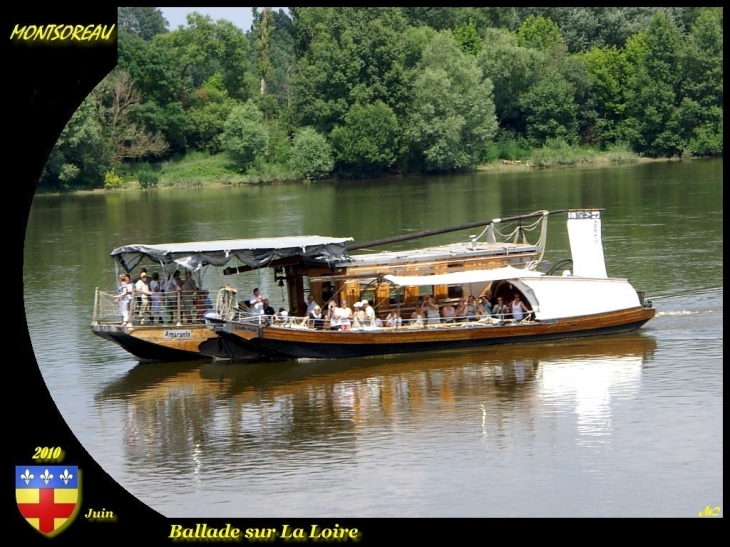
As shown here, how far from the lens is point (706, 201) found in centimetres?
6781

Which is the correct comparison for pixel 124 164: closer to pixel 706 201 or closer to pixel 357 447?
pixel 706 201

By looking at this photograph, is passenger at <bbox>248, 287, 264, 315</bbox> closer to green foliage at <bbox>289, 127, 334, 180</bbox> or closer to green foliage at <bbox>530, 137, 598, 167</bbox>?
green foliage at <bbox>289, 127, 334, 180</bbox>

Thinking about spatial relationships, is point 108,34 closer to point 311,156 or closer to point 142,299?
point 142,299

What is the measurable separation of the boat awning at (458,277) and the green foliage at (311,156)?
230ft

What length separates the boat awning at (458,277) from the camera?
34.9m

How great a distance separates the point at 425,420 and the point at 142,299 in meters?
10.3

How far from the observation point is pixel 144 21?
175 meters

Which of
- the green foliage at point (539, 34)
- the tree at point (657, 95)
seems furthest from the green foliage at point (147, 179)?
the tree at point (657, 95)

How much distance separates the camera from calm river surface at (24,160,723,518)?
24.2 meters

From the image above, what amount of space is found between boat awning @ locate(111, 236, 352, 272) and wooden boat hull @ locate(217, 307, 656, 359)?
2.07 meters

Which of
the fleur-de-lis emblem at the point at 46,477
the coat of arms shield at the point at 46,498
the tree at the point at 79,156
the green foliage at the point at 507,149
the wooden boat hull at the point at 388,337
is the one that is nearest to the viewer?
the coat of arms shield at the point at 46,498

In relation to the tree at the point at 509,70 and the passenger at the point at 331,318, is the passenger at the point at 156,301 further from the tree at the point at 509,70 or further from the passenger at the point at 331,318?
the tree at the point at 509,70

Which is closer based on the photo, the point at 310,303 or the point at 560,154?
the point at 310,303
